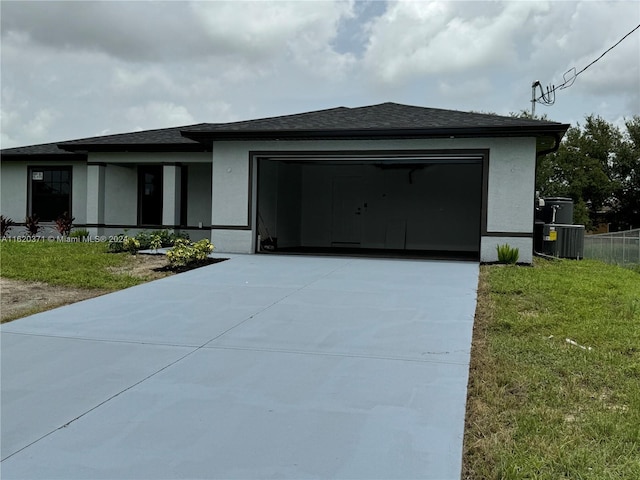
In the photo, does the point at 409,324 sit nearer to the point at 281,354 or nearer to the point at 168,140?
the point at 281,354

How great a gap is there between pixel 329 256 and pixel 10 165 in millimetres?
12631

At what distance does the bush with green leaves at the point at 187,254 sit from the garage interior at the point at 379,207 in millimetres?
5281

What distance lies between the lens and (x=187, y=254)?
10391mm

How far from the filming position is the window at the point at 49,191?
17781 mm

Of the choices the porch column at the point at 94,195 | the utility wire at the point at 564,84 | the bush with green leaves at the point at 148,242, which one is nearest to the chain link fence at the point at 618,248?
the utility wire at the point at 564,84

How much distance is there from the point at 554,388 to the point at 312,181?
47.0ft

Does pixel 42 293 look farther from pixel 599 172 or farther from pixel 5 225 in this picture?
pixel 599 172

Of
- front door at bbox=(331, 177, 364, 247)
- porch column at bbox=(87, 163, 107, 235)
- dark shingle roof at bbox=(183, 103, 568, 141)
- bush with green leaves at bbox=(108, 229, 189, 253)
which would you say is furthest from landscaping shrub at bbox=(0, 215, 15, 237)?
front door at bbox=(331, 177, 364, 247)

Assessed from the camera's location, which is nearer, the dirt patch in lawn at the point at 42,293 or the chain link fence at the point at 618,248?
the dirt patch in lawn at the point at 42,293

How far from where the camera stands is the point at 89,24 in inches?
478

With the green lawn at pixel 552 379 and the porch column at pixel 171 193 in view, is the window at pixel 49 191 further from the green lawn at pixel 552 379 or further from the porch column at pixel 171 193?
the green lawn at pixel 552 379

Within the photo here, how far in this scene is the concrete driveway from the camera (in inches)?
118

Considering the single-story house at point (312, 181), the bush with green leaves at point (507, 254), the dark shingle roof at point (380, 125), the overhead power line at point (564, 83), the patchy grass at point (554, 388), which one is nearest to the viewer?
the patchy grass at point (554, 388)

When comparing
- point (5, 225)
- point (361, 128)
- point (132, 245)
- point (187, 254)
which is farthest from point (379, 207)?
point (5, 225)
